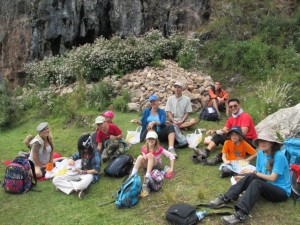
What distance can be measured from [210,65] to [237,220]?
10.8 meters

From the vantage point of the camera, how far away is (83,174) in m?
6.97

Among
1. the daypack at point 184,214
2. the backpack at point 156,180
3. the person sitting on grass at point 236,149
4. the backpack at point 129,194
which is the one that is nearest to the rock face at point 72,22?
the person sitting on grass at point 236,149

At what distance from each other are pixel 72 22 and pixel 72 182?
14554 millimetres

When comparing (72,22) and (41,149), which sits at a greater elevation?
(72,22)

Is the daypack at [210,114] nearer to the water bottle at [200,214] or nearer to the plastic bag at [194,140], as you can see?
the plastic bag at [194,140]

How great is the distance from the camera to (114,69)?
47.5 feet

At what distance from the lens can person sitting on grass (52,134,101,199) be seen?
6.71 meters

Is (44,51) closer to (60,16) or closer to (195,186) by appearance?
(60,16)

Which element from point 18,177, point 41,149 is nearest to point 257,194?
point 18,177

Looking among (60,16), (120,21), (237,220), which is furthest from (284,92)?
(60,16)

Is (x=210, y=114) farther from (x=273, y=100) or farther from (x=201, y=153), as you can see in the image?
(x=201, y=153)

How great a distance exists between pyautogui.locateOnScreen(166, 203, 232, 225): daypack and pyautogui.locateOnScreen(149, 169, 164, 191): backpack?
0.99 metres

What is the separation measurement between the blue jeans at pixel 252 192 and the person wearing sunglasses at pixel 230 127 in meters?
1.70

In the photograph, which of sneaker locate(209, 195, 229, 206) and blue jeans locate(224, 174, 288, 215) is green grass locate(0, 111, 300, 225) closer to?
blue jeans locate(224, 174, 288, 215)
